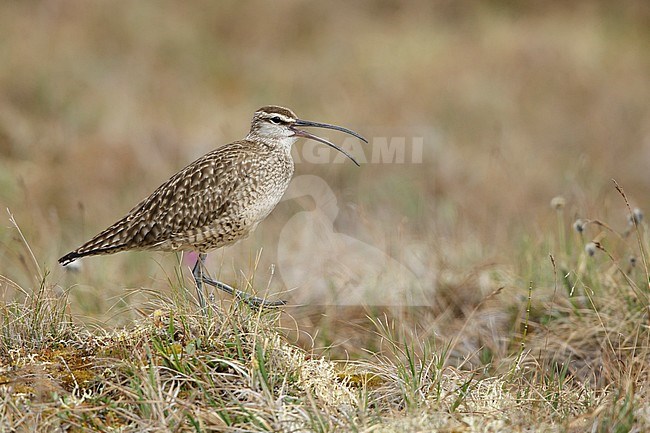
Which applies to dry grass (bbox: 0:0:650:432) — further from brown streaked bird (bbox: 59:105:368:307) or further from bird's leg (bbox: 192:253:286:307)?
brown streaked bird (bbox: 59:105:368:307)

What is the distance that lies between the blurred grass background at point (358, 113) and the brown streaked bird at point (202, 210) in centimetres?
131

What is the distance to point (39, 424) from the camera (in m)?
3.54

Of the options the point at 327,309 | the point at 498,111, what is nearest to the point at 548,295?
the point at 327,309

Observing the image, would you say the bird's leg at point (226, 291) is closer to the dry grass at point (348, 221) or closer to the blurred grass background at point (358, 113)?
the dry grass at point (348, 221)

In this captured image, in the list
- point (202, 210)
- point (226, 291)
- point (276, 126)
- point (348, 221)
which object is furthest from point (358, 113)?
point (226, 291)

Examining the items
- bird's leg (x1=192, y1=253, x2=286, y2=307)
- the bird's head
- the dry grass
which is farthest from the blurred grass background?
the bird's head

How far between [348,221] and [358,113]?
11.1ft

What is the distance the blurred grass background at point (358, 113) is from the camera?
25.3 feet

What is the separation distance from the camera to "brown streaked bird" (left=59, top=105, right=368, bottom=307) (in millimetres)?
4961

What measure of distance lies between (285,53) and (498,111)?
410 cm

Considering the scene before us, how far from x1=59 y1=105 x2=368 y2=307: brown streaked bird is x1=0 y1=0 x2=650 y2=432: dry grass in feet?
0.94

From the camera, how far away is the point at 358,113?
1268cm

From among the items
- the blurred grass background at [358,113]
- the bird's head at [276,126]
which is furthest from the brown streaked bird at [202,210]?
the blurred grass background at [358,113]

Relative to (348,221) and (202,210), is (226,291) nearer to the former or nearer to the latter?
(202,210)
